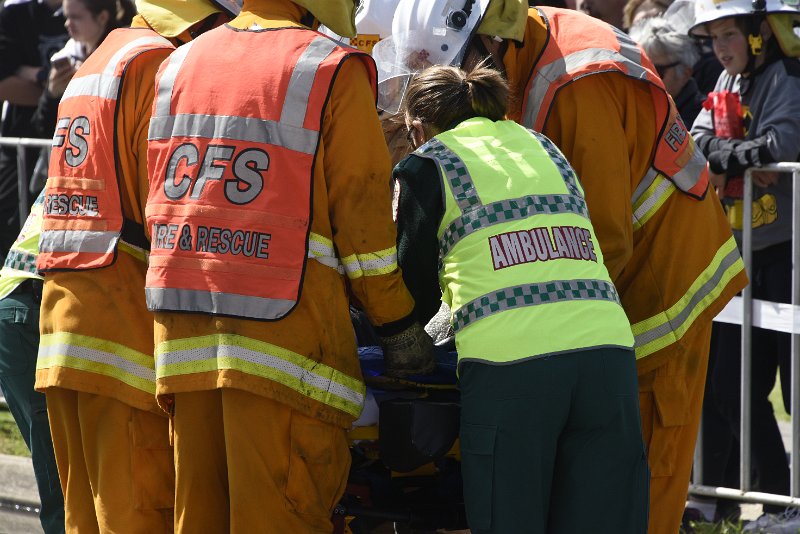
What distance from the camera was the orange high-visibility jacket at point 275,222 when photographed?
11.0ft

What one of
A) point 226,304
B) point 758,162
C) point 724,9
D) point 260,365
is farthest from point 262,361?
point 724,9

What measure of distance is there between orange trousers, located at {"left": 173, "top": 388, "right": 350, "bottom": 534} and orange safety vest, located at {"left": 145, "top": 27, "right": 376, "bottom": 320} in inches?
10.7

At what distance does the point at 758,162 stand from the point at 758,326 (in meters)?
0.70

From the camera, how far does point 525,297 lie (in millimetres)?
3277

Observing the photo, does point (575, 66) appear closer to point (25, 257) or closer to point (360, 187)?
point (360, 187)

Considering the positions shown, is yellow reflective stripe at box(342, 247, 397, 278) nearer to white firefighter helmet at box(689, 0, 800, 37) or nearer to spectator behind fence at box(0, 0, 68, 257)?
white firefighter helmet at box(689, 0, 800, 37)

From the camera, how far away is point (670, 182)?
12.9ft

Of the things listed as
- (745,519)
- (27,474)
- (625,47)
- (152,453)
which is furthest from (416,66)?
(27,474)

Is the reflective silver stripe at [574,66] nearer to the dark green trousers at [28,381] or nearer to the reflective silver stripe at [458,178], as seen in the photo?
the reflective silver stripe at [458,178]

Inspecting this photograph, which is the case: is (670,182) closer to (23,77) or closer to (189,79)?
(189,79)

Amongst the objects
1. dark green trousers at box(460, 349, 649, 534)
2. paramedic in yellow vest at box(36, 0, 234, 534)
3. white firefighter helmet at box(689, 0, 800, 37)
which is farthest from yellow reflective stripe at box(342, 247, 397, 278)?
white firefighter helmet at box(689, 0, 800, 37)

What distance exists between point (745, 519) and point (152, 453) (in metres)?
2.80

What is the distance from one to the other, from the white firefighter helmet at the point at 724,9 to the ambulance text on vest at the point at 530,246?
8.21 ft

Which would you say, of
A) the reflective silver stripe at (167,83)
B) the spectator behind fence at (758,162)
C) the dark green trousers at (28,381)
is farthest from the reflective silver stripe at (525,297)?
the spectator behind fence at (758,162)
